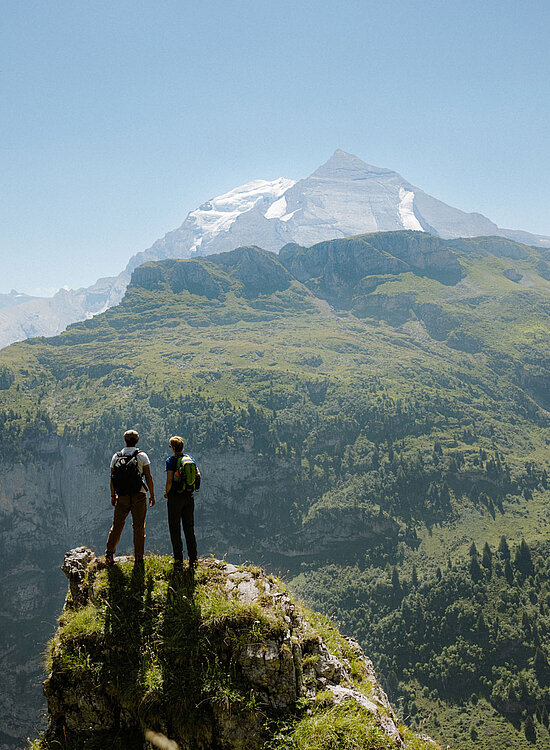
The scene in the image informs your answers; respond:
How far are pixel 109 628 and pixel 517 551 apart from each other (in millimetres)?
152841

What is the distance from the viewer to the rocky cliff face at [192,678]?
8859 millimetres

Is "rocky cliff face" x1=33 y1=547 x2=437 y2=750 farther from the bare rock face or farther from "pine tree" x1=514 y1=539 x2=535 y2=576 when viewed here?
"pine tree" x1=514 y1=539 x2=535 y2=576

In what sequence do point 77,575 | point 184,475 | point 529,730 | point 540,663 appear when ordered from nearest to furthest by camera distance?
1. point 77,575
2. point 184,475
3. point 529,730
4. point 540,663

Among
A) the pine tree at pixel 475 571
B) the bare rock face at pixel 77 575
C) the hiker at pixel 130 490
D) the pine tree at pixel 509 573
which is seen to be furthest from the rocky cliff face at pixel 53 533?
the hiker at pixel 130 490

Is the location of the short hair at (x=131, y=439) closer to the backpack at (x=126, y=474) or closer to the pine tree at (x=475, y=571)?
the backpack at (x=126, y=474)

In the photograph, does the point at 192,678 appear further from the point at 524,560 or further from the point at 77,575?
the point at 524,560

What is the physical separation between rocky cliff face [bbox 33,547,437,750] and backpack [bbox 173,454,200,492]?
7.85ft

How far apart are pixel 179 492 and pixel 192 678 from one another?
431cm

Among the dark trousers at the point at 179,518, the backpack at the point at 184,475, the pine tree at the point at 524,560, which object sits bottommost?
the pine tree at the point at 524,560

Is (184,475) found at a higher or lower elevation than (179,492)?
higher

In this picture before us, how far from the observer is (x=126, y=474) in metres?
11.5

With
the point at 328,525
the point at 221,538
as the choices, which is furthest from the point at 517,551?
the point at 221,538

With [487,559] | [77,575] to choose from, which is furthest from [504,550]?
[77,575]

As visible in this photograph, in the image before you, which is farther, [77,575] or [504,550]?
[504,550]
